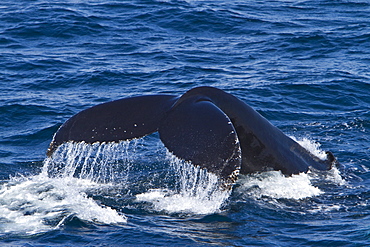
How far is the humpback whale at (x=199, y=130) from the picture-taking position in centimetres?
671

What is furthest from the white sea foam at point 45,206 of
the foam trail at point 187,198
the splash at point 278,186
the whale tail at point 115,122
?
the splash at point 278,186

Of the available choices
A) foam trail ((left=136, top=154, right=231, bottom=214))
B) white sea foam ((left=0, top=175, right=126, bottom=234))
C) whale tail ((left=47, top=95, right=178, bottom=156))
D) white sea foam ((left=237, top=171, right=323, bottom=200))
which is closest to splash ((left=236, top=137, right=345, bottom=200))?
white sea foam ((left=237, top=171, right=323, bottom=200))

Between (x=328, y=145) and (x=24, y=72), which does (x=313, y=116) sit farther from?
(x=24, y=72)

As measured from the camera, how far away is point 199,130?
6961 mm

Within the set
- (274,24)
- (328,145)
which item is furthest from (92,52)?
(328,145)

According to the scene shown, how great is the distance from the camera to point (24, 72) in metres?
16.0

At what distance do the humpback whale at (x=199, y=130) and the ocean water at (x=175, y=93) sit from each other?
287mm

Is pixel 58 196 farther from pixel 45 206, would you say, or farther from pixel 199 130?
pixel 199 130

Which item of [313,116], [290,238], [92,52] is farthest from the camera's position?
[92,52]

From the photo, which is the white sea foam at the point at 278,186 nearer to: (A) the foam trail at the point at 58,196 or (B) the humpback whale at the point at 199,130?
(B) the humpback whale at the point at 199,130

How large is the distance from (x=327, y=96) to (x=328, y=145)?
329cm

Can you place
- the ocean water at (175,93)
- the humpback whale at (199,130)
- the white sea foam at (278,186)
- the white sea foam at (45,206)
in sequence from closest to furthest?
the humpback whale at (199,130) < the ocean water at (175,93) < the white sea foam at (45,206) < the white sea foam at (278,186)

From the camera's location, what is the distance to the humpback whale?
671 cm

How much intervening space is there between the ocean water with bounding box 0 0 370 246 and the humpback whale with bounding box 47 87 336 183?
287mm
